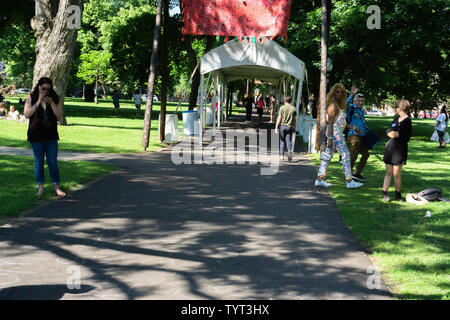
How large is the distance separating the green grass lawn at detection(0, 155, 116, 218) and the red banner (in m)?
7.51

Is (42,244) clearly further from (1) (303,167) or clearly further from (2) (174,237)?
(1) (303,167)

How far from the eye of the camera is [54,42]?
21.4 metres

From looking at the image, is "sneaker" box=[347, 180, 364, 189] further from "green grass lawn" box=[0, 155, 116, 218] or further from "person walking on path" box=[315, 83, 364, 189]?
"green grass lawn" box=[0, 155, 116, 218]

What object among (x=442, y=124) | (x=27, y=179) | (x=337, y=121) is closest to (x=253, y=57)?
(x=337, y=121)

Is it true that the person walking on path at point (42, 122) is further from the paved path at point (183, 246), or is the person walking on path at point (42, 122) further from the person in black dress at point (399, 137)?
the person in black dress at point (399, 137)

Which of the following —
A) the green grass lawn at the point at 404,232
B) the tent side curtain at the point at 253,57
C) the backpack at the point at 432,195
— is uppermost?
the tent side curtain at the point at 253,57

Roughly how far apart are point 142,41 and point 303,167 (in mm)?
30742

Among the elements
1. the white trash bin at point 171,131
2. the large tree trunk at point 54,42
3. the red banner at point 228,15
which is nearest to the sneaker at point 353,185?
the red banner at point 228,15

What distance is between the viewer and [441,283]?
16.7 feet

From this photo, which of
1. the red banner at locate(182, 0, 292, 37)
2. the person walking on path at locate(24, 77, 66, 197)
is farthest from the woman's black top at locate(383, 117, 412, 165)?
the red banner at locate(182, 0, 292, 37)

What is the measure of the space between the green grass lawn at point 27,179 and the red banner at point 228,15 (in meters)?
7.51

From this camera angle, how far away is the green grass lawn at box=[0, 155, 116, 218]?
786 cm

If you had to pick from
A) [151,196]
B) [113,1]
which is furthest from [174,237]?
[113,1]

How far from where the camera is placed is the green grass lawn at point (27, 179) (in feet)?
25.8
